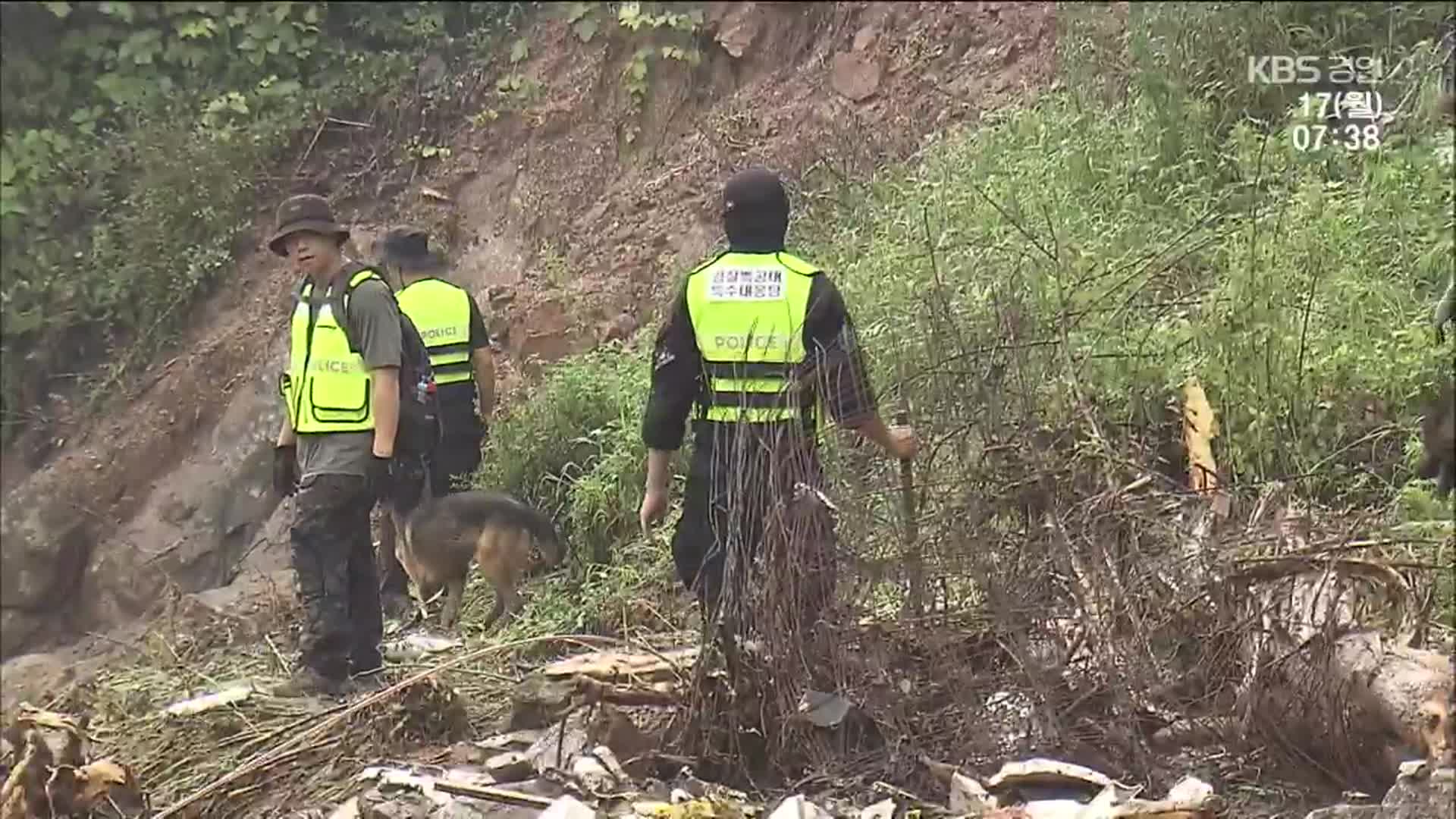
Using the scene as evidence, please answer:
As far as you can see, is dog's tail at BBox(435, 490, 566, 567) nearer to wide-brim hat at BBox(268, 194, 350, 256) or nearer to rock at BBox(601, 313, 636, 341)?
wide-brim hat at BBox(268, 194, 350, 256)

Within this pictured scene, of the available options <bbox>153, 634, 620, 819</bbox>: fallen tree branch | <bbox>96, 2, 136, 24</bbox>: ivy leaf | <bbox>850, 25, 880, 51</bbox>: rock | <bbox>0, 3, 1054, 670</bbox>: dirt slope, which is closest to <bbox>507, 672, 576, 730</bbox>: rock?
<bbox>153, 634, 620, 819</bbox>: fallen tree branch

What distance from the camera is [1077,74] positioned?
29.5ft

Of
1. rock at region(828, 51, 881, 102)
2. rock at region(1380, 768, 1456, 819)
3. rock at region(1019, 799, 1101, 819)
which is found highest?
rock at region(828, 51, 881, 102)

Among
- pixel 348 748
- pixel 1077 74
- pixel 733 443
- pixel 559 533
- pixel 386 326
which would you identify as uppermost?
pixel 1077 74

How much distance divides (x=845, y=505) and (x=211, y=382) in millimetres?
6890

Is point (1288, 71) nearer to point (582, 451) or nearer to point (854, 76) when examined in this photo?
point (854, 76)

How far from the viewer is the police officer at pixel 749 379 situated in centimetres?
459

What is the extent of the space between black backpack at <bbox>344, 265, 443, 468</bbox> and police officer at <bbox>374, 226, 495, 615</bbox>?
669 millimetres

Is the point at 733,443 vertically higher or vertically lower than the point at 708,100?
lower

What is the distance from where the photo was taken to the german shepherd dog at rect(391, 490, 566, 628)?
6.65 meters

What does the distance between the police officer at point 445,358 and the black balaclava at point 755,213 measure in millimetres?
2513

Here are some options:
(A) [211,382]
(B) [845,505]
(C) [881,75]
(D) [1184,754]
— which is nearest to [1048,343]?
(B) [845,505]

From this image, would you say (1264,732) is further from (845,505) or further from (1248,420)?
(1248,420)

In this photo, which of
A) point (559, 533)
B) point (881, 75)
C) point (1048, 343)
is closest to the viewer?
point (1048, 343)
